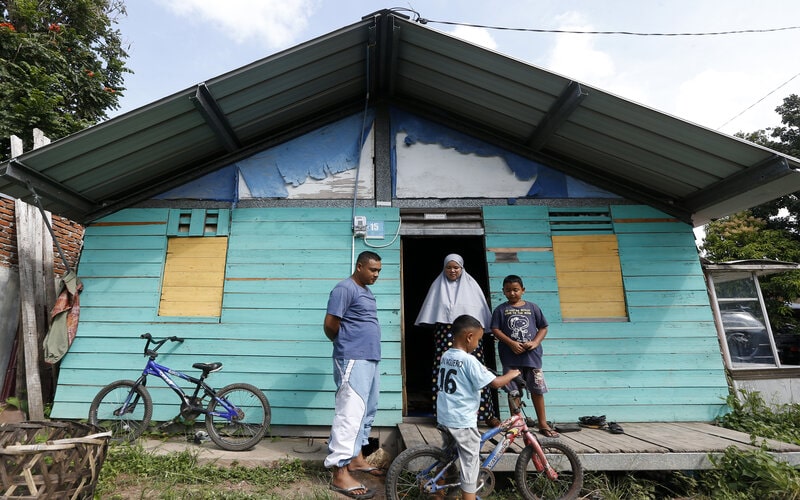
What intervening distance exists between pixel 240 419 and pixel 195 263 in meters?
1.90

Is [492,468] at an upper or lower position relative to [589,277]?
Result: lower

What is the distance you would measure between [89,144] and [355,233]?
2.83 m

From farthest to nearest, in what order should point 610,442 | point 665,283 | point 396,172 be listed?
1. point 396,172
2. point 665,283
3. point 610,442

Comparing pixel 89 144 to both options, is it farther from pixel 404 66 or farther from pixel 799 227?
pixel 799 227

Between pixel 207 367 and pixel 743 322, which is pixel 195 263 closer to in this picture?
pixel 207 367

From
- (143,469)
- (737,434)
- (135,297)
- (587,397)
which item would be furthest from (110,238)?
(737,434)

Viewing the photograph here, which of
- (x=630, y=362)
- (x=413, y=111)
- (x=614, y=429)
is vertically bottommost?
(x=614, y=429)

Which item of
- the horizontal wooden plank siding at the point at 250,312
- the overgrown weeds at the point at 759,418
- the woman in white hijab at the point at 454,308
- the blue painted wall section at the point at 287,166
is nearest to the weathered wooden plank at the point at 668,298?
the overgrown weeds at the point at 759,418

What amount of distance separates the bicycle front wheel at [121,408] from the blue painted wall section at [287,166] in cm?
227

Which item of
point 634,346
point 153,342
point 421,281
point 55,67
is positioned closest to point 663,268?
point 634,346

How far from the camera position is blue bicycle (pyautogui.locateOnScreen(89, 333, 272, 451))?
4.04m

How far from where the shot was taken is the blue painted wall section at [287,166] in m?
4.96

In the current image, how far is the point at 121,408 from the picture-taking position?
4078mm

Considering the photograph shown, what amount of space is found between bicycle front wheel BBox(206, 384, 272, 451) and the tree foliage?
11.6m
